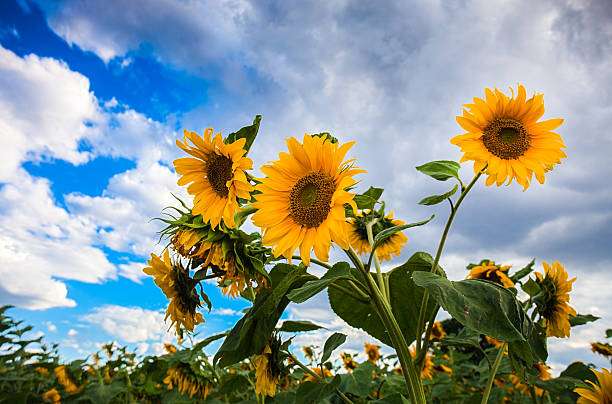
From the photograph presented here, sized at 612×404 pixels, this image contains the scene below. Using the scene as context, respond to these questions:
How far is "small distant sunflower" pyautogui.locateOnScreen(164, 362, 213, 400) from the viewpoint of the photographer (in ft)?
8.04

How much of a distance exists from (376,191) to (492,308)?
695 mm


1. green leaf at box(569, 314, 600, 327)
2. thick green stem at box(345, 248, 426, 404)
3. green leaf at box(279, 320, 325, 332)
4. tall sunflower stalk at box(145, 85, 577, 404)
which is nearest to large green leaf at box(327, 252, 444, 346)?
tall sunflower stalk at box(145, 85, 577, 404)

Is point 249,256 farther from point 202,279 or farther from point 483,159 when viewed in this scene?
point 483,159

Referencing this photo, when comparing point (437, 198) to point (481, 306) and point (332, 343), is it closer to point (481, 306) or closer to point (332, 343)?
point (481, 306)

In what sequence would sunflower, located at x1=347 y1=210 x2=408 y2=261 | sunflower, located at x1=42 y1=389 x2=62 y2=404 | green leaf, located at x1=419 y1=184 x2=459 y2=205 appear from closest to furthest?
1. green leaf, located at x1=419 y1=184 x2=459 y2=205
2. sunflower, located at x1=347 y1=210 x2=408 y2=261
3. sunflower, located at x1=42 y1=389 x2=62 y2=404

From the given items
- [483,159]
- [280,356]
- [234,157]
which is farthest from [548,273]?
[234,157]

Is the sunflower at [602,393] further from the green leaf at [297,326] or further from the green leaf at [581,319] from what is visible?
the green leaf at [297,326]

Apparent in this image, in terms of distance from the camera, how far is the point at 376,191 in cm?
168

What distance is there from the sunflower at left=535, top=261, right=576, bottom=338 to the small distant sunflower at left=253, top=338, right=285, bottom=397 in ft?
4.58

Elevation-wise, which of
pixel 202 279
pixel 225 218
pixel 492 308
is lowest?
pixel 492 308

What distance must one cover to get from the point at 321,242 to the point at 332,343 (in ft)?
2.59

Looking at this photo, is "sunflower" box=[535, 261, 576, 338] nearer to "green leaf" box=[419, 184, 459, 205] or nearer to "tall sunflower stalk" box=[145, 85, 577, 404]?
"tall sunflower stalk" box=[145, 85, 577, 404]

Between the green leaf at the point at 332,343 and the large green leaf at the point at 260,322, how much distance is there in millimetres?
461

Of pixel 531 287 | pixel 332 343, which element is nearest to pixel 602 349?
pixel 531 287
